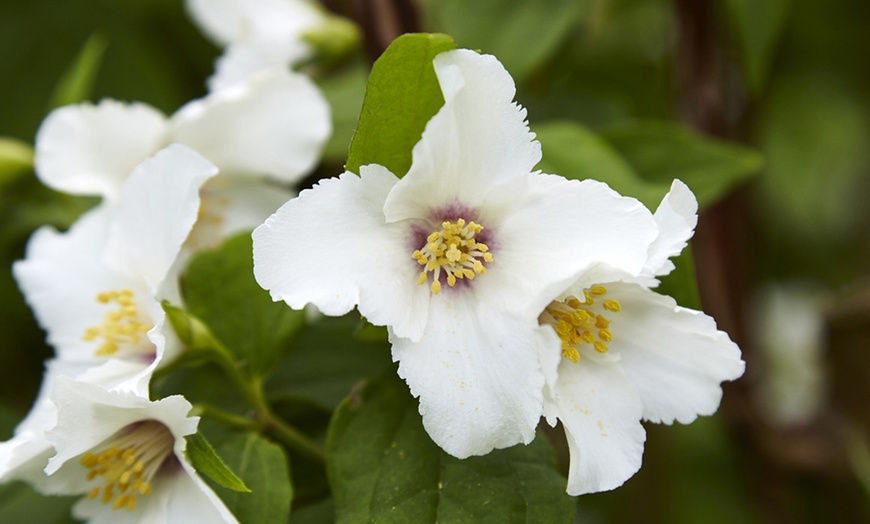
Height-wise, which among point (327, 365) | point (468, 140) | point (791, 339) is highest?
point (468, 140)

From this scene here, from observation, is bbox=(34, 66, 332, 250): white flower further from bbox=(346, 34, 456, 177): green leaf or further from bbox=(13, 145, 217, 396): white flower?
bbox=(346, 34, 456, 177): green leaf

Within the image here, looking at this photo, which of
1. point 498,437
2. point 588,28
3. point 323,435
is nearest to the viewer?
point 498,437

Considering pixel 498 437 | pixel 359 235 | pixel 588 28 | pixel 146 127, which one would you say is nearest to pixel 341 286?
pixel 359 235

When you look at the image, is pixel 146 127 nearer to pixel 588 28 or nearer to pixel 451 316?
pixel 451 316

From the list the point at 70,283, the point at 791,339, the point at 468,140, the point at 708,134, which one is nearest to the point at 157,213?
the point at 70,283

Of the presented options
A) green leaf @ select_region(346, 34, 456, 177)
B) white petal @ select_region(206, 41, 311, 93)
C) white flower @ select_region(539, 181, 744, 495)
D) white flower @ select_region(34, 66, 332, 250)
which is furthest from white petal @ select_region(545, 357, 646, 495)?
white petal @ select_region(206, 41, 311, 93)

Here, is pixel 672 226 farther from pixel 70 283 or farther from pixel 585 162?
pixel 70 283
